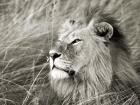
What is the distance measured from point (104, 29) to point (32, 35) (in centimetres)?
69

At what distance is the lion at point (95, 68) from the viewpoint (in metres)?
2.96

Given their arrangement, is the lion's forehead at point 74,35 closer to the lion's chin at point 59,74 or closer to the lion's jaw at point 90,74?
the lion's jaw at point 90,74

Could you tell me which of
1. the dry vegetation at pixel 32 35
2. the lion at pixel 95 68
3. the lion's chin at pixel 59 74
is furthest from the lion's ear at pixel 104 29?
the lion's chin at pixel 59 74

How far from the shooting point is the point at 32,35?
3.41 meters

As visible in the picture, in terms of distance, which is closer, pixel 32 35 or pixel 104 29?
pixel 104 29

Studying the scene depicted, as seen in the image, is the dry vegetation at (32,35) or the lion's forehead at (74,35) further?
the dry vegetation at (32,35)

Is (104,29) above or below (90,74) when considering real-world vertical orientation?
above

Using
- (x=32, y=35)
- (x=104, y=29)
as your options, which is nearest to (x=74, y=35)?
(x=104, y=29)

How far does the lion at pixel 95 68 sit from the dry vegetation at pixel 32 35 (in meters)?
0.17

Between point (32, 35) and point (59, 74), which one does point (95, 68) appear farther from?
point (32, 35)

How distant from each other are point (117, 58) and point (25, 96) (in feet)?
2.52

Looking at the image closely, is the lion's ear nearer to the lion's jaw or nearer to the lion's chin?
the lion's jaw

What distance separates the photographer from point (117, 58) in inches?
118

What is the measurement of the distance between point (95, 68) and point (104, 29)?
29 cm
